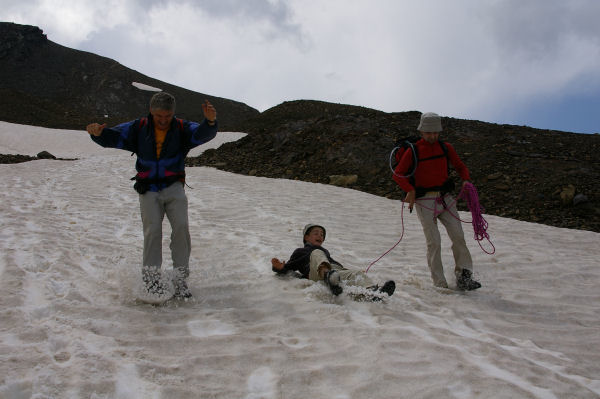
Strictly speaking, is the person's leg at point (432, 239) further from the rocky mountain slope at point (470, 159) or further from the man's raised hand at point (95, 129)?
the rocky mountain slope at point (470, 159)

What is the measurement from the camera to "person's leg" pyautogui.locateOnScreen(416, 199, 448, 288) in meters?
5.34

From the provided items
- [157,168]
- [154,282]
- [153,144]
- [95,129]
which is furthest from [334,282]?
[95,129]

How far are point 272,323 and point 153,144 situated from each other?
2.06 metres

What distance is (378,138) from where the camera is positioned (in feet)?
61.1

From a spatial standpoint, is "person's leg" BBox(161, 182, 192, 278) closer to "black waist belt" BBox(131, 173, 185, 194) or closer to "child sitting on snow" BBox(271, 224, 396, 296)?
"black waist belt" BBox(131, 173, 185, 194)

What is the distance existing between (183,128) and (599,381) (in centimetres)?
410

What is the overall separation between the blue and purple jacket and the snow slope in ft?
3.52

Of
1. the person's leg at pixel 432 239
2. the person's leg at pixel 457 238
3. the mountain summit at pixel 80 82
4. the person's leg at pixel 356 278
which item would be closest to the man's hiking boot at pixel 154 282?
the person's leg at pixel 356 278

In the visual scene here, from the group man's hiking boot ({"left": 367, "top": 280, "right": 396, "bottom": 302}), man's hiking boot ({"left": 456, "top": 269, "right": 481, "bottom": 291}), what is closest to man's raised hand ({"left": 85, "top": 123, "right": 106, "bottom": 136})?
man's hiking boot ({"left": 367, "top": 280, "right": 396, "bottom": 302})

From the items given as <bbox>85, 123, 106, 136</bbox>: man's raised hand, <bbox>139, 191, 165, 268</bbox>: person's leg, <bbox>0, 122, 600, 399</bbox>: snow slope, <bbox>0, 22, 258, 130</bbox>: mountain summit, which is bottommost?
<bbox>0, 122, 600, 399</bbox>: snow slope

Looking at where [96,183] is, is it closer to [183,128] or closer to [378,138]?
[183,128]

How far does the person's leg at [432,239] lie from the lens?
17.5 ft

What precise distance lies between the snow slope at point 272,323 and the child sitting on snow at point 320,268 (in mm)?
188

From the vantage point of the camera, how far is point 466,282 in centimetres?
531
